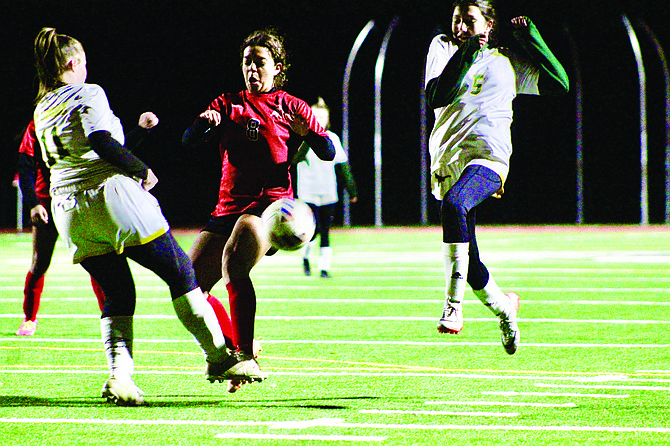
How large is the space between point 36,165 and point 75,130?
344cm

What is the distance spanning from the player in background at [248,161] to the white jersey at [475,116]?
93 centimetres

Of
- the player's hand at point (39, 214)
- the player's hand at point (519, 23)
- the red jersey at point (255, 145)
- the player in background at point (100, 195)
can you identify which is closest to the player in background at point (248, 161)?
the red jersey at point (255, 145)

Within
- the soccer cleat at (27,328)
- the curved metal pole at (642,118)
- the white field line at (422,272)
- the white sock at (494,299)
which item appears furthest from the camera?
the curved metal pole at (642,118)

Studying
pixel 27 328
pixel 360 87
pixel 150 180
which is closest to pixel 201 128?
pixel 150 180

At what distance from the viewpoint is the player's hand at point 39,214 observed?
334 inches

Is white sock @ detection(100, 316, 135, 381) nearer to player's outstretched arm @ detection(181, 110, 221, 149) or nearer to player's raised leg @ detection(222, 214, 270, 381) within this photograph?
player's raised leg @ detection(222, 214, 270, 381)

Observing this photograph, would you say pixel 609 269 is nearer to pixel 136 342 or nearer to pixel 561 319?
pixel 561 319

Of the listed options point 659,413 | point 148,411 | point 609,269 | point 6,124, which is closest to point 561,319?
point 659,413

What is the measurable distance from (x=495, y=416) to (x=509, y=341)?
1666 millimetres

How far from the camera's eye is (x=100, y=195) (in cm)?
543

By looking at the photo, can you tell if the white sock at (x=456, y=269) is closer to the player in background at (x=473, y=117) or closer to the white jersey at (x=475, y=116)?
the player in background at (x=473, y=117)

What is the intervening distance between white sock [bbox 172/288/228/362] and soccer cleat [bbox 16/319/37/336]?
3504mm

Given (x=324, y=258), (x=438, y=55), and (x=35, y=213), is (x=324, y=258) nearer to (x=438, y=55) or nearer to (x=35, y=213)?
(x=35, y=213)

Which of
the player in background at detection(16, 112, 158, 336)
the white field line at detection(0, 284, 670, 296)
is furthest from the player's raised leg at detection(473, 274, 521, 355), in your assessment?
the white field line at detection(0, 284, 670, 296)
